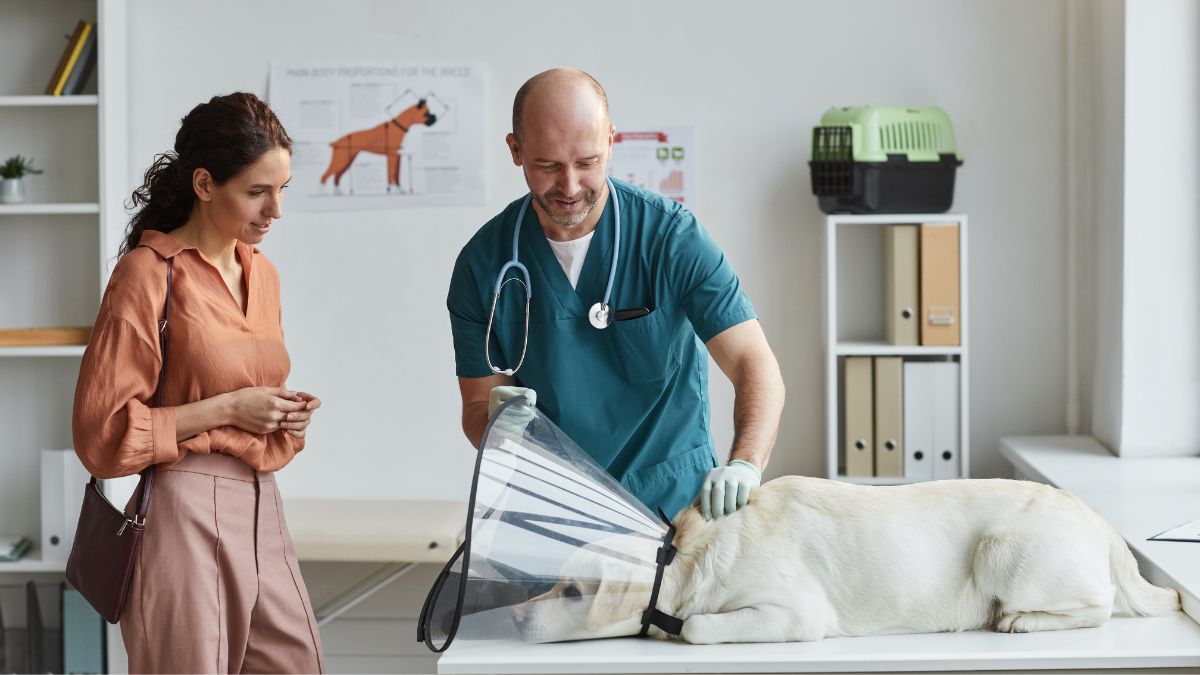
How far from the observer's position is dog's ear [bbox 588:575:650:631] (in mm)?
1429

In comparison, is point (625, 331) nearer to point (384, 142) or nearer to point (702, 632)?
point (702, 632)

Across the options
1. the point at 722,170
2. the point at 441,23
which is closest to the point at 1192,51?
the point at 722,170

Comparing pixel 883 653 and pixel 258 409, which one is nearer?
pixel 883 653

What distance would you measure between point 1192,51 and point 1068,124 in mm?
425

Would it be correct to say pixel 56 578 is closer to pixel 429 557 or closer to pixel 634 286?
pixel 429 557

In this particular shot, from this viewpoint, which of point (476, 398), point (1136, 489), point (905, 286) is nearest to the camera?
Answer: point (476, 398)

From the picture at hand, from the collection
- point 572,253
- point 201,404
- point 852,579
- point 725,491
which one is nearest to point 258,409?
point 201,404

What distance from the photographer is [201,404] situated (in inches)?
68.5

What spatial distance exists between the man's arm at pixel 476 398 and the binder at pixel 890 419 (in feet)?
4.65

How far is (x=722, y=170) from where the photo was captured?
318cm

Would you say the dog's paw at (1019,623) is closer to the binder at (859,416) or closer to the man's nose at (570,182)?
the man's nose at (570,182)

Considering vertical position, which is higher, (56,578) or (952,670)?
(952,670)

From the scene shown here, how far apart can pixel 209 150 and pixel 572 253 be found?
0.58 metres

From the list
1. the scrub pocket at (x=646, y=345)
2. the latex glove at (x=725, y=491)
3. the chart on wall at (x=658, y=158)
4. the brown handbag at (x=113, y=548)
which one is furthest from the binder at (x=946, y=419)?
the brown handbag at (x=113, y=548)
